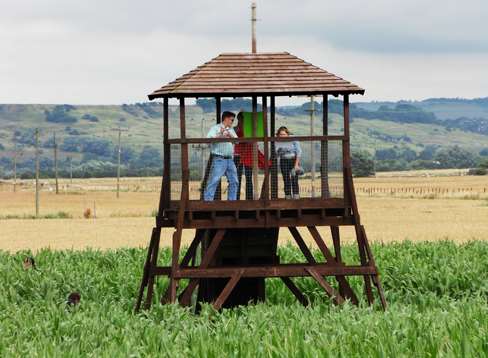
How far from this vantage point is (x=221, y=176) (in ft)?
69.5

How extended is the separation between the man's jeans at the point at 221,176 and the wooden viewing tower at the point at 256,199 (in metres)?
0.16

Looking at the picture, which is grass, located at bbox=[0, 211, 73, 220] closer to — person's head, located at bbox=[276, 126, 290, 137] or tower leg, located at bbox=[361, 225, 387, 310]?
person's head, located at bbox=[276, 126, 290, 137]

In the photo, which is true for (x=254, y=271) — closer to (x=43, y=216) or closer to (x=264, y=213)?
(x=264, y=213)

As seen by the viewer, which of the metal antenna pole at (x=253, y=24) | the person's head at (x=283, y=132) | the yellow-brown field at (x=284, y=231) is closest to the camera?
the person's head at (x=283, y=132)

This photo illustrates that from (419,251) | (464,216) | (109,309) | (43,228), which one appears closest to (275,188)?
(109,309)

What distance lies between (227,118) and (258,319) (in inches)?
192

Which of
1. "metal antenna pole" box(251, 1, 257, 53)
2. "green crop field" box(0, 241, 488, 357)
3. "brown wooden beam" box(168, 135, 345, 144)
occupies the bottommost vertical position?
"green crop field" box(0, 241, 488, 357)

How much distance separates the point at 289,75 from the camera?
21984 millimetres

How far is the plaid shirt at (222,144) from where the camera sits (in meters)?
21.3

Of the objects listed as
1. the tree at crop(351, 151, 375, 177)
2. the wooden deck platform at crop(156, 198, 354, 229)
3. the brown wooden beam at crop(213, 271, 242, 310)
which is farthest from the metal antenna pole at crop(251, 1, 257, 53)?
the tree at crop(351, 151, 375, 177)

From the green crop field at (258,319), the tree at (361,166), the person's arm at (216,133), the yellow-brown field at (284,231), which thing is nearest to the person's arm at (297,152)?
the person's arm at (216,133)

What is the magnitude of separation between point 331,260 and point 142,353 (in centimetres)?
711

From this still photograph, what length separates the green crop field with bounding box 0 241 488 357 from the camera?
14547 millimetres

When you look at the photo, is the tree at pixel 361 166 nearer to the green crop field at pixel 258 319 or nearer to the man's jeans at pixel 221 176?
the green crop field at pixel 258 319
